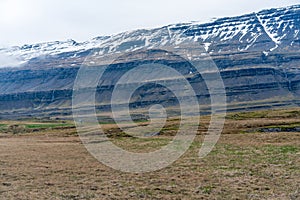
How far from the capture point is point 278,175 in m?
27.7

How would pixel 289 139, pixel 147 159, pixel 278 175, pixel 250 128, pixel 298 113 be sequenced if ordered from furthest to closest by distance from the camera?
pixel 298 113
pixel 250 128
pixel 289 139
pixel 147 159
pixel 278 175

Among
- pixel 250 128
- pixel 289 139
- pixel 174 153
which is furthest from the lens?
pixel 250 128

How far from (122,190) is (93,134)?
1725 inches

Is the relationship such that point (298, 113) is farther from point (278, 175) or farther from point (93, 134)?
point (278, 175)

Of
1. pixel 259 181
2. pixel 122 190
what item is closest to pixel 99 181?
pixel 122 190

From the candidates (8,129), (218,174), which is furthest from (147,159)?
(8,129)

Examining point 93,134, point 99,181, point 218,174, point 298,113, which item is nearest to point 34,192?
point 99,181

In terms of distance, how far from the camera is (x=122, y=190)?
991 inches

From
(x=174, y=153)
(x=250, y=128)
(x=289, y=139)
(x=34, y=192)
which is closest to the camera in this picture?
(x=34, y=192)

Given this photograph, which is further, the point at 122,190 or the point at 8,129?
the point at 8,129

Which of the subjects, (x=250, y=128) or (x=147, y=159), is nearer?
(x=147, y=159)

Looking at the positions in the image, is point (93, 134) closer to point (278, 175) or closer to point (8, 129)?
point (8, 129)

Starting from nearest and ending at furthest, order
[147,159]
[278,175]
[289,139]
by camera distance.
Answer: [278,175]
[147,159]
[289,139]

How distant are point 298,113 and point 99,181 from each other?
210ft
